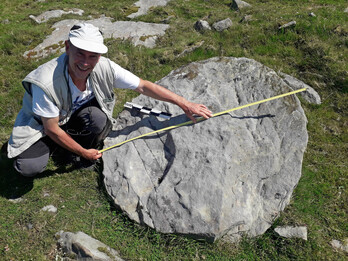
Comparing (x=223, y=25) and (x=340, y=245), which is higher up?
(x=223, y=25)

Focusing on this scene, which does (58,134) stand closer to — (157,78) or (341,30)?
(157,78)

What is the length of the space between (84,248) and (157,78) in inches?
182

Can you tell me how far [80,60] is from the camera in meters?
3.82

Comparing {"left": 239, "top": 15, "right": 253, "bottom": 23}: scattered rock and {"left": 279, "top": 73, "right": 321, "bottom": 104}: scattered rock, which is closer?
{"left": 279, "top": 73, "right": 321, "bottom": 104}: scattered rock

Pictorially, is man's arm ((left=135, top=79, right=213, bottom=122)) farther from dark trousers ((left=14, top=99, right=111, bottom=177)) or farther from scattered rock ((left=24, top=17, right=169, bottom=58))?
scattered rock ((left=24, top=17, right=169, bottom=58))

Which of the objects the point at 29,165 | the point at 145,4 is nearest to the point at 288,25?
the point at 145,4

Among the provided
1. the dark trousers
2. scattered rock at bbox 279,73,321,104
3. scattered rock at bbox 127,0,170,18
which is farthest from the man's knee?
scattered rock at bbox 127,0,170,18

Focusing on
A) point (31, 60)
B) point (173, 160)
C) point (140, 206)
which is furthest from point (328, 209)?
point (31, 60)

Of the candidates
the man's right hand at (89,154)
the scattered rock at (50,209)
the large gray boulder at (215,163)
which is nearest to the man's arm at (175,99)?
the large gray boulder at (215,163)

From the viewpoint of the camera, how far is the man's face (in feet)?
12.3

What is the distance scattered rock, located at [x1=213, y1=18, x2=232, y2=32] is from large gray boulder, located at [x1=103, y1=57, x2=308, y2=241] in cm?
384

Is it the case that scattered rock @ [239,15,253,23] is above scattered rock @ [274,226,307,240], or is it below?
above

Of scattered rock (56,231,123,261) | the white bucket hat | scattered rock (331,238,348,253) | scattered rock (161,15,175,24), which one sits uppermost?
the white bucket hat

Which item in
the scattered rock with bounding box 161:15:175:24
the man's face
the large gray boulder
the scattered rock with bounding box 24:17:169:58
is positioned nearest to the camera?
the man's face
